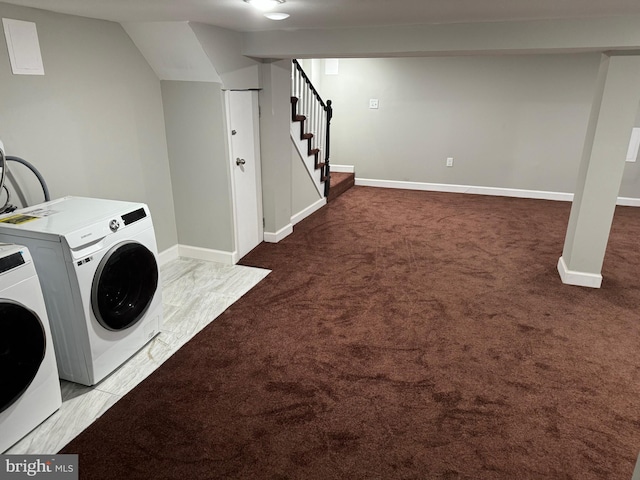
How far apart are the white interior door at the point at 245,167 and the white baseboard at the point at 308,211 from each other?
721mm

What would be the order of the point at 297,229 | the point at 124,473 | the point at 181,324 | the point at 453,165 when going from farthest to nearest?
the point at 453,165 < the point at 297,229 < the point at 181,324 < the point at 124,473

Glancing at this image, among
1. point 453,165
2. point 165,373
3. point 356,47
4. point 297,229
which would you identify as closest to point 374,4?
point 356,47

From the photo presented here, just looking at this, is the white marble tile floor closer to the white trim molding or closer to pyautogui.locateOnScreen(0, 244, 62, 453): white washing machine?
pyautogui.locateOnScreen(0, 244, 62, 453): white washing machine

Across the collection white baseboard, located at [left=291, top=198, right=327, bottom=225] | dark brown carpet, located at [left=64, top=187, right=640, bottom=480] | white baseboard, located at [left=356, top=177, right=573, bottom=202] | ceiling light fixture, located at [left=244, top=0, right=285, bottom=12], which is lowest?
dark brown carpet, located at [left=64, top=187, right=640, bottom=480]

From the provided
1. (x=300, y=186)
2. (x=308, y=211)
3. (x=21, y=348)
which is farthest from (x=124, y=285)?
(x=308, y=211)

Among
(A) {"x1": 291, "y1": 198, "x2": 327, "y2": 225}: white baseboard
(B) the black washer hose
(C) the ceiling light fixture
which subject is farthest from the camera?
(A) {"x1": 291, "y1": 198, "x2": 327, "y2": 225}: white baseboard

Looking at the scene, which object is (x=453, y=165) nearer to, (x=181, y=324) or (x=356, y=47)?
(x=356, y=47)

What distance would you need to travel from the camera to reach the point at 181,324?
3.00 meters

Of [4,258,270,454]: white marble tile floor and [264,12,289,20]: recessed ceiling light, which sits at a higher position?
[264,12,289,20]: recessed ceiling light

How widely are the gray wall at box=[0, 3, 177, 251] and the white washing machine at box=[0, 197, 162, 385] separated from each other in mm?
409

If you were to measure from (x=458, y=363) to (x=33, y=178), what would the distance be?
110 inches

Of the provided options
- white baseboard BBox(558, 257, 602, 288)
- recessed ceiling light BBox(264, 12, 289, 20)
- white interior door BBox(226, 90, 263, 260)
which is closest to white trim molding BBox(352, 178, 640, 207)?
white baseboard BBox(558, 257, 602, 288)

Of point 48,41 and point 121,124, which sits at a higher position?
point 48,41

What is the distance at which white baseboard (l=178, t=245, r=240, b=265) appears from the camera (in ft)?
13.0
